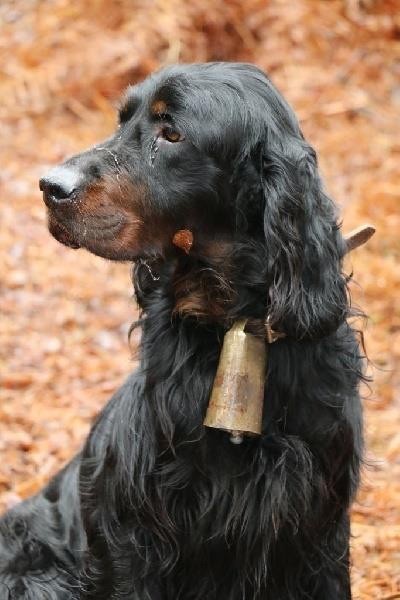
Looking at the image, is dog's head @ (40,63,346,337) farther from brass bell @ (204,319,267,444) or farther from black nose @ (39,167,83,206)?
brass bell @ (204,319,267,444)

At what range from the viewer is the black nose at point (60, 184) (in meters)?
3.06

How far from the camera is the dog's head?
3.03 m

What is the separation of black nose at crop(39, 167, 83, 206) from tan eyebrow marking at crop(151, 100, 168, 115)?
→ 32 centimetres

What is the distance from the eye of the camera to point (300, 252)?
3.00m

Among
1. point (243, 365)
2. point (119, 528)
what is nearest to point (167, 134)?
point (243, 365)

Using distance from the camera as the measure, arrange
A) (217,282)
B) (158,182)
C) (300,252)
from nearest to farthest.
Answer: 1. (300,252)
2. (158,182)
3. (217,282)

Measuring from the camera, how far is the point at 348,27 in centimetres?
937

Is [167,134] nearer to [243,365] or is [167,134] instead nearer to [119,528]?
[243,365]

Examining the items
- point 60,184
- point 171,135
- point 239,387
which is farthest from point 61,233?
point 239,387

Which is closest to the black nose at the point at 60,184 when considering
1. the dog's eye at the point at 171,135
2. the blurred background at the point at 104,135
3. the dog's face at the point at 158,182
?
the dog's face at the point at 158,182

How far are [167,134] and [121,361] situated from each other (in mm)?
3155

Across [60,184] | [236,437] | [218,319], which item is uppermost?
[60,184]

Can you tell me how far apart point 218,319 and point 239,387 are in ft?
0.82

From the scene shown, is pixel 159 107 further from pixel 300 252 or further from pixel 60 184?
pixel 300 252
